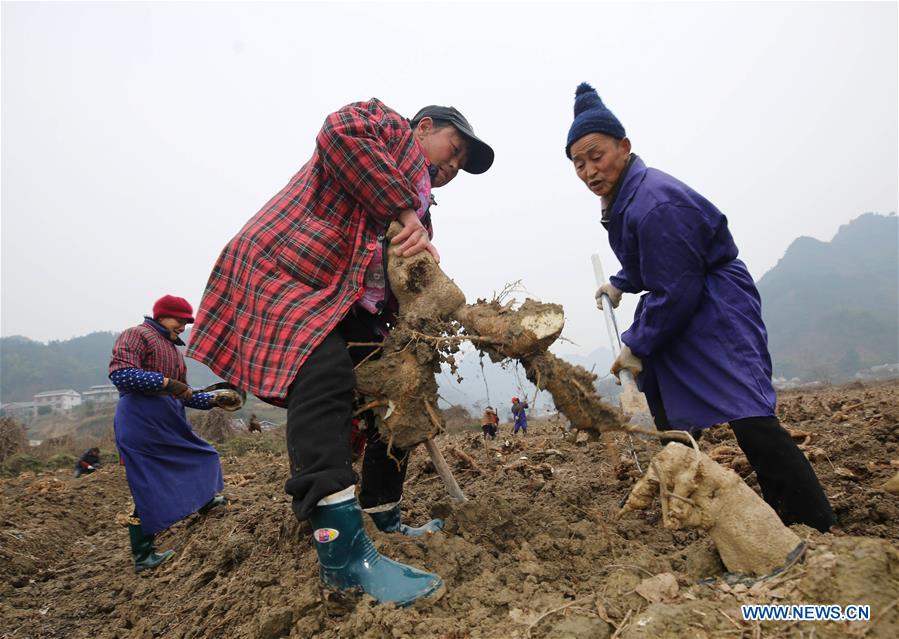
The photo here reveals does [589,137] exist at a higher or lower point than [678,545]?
higher

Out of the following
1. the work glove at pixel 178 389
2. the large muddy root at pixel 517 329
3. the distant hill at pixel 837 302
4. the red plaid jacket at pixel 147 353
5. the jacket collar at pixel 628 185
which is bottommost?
the distant hill at pixel 837 302

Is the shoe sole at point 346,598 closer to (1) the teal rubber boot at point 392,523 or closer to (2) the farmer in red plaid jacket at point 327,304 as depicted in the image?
(2) the farmer in red plaid jacket at point 327,304

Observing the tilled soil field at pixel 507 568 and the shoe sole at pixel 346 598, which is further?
the shoe sole at pixel 346 598

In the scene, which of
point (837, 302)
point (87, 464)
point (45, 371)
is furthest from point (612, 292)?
point (45, 371)

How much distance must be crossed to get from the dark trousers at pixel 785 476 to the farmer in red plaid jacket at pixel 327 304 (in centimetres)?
125

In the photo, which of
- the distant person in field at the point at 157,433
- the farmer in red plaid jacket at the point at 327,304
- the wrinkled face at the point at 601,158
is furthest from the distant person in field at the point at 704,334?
the distant person in field at the point at 157,433

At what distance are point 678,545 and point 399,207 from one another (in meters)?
1.85

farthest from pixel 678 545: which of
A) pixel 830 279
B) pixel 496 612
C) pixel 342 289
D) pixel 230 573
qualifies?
pixel 830 279

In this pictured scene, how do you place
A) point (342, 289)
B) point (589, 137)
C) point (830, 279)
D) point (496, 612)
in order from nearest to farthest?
point (496, 612)
point (342, 289)
point (589, 137)
point (830, 279)

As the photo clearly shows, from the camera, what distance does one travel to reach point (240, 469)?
7.03m

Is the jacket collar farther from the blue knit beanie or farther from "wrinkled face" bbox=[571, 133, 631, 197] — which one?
the blue knit beanie

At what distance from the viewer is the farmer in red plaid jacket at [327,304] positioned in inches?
61.1

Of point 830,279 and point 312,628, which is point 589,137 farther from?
point 830,279

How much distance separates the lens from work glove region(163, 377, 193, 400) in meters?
3.27
